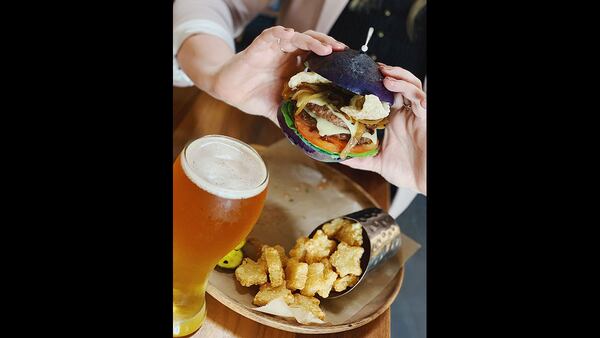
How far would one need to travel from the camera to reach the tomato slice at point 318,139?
0.90 m

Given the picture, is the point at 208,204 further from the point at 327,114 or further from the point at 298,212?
the point at 298,212

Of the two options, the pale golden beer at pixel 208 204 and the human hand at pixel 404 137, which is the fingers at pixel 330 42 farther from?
the pale golden beer at pixel 208 204

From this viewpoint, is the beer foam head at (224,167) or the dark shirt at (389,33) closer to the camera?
the beer foam head at (224,167)

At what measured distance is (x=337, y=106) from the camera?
→ 859 mm

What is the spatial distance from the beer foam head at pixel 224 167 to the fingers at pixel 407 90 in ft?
0.82

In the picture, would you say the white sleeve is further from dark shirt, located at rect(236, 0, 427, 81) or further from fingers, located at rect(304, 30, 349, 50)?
fingers, located at rect(304, 30, 349, 50)

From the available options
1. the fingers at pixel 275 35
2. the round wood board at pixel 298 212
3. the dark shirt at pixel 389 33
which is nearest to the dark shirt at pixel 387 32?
the dark shirt at pixel 389 33

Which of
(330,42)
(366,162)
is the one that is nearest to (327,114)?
(330,42)

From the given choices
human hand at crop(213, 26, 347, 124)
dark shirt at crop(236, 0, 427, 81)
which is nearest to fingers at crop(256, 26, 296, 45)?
human hand at crop(213, 26, 347, 124)

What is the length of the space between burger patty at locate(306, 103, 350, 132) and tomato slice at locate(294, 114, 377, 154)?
0.11 ft
